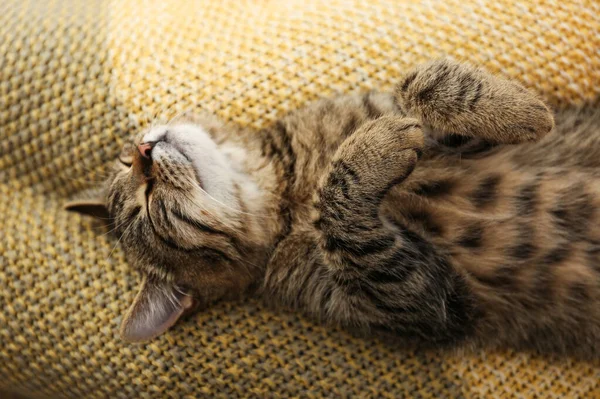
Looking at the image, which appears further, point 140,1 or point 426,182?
point 140,1

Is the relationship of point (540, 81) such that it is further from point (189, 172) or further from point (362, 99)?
point (189, 172)

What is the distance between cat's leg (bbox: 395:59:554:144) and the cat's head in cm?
41

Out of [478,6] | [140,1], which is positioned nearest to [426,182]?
[478,6]

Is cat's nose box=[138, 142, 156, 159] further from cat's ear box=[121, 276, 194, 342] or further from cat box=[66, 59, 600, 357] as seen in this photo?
cat's ear box=[121, 276, 194, 342]

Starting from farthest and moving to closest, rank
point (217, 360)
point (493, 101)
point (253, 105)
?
point (253, 105) → point (217, 360) → point (493, 101)

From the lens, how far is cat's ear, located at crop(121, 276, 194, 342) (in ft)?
3.53

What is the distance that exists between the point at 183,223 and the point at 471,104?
2.10 feet

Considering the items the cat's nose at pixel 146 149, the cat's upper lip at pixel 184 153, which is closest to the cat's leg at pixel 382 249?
the cat's upper lip at pixel 184 153

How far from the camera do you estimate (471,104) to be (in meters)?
1.03

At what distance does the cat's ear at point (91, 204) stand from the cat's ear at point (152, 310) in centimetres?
20

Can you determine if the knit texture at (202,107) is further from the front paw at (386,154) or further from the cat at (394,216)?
the front paw at (386,154)

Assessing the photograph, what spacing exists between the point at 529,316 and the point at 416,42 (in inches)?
26.2

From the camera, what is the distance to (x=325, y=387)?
112 centimetres

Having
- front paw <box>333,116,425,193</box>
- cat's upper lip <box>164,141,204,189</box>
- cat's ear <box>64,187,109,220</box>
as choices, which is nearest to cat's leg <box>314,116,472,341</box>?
front paw <box>333,116,425,193</box>
